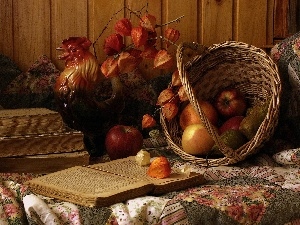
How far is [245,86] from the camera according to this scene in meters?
1.71

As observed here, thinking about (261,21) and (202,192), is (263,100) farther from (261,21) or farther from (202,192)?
(202,192)

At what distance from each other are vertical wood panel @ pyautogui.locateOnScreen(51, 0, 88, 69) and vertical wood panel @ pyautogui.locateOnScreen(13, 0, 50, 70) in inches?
0.7

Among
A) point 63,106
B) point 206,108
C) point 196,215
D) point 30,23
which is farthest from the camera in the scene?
point 30,23

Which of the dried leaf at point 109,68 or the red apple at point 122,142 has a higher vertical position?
the dried leaf at point 109,68

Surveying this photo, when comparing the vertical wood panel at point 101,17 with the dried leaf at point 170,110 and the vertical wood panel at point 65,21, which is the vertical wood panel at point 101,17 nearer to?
the vertical wood panel at point 65,21

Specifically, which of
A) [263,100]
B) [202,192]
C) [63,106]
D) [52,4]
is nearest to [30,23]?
[52,4]

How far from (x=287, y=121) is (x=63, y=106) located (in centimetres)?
61

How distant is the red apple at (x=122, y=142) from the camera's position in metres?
1.52

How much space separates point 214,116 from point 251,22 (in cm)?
47

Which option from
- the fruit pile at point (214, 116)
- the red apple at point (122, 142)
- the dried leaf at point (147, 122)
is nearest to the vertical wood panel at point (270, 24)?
the fruit pile at point (214, 116)

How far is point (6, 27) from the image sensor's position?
1.74m

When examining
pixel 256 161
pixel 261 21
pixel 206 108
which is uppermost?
pixel 261 21

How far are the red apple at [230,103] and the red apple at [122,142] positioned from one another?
27cm

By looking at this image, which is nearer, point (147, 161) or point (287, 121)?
point (147, 161)
